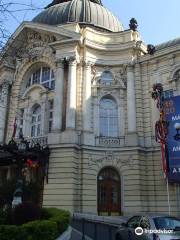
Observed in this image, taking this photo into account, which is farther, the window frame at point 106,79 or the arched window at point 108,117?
the window frame at point 106,79

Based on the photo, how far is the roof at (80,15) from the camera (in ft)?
109

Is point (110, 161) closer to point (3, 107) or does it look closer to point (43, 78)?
point (43, 78)

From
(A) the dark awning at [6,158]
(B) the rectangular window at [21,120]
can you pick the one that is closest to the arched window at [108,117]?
(B) the rectangular window at [21,120]

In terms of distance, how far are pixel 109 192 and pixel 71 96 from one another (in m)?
7.87

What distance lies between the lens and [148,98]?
28.2 metres

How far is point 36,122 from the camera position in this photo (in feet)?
97.7

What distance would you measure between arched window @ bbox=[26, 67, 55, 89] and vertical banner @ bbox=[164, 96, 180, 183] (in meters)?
10.3

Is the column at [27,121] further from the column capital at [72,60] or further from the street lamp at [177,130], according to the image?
the street lamp at [177,130]

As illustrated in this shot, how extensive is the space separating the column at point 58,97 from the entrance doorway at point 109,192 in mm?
4986

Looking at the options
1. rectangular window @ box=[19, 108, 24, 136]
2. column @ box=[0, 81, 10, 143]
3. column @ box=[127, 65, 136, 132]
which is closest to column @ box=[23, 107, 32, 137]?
rectangular window @ box=[19, 108, 24, 136]

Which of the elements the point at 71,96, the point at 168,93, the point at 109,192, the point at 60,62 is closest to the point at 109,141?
the point at 109,192

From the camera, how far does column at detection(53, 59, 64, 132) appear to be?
2666 centimetres

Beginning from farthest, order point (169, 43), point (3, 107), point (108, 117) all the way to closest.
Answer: point (3, 107) → point (169, 43) → point (108, 117)

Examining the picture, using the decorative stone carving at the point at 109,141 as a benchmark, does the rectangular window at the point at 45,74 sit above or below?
above
